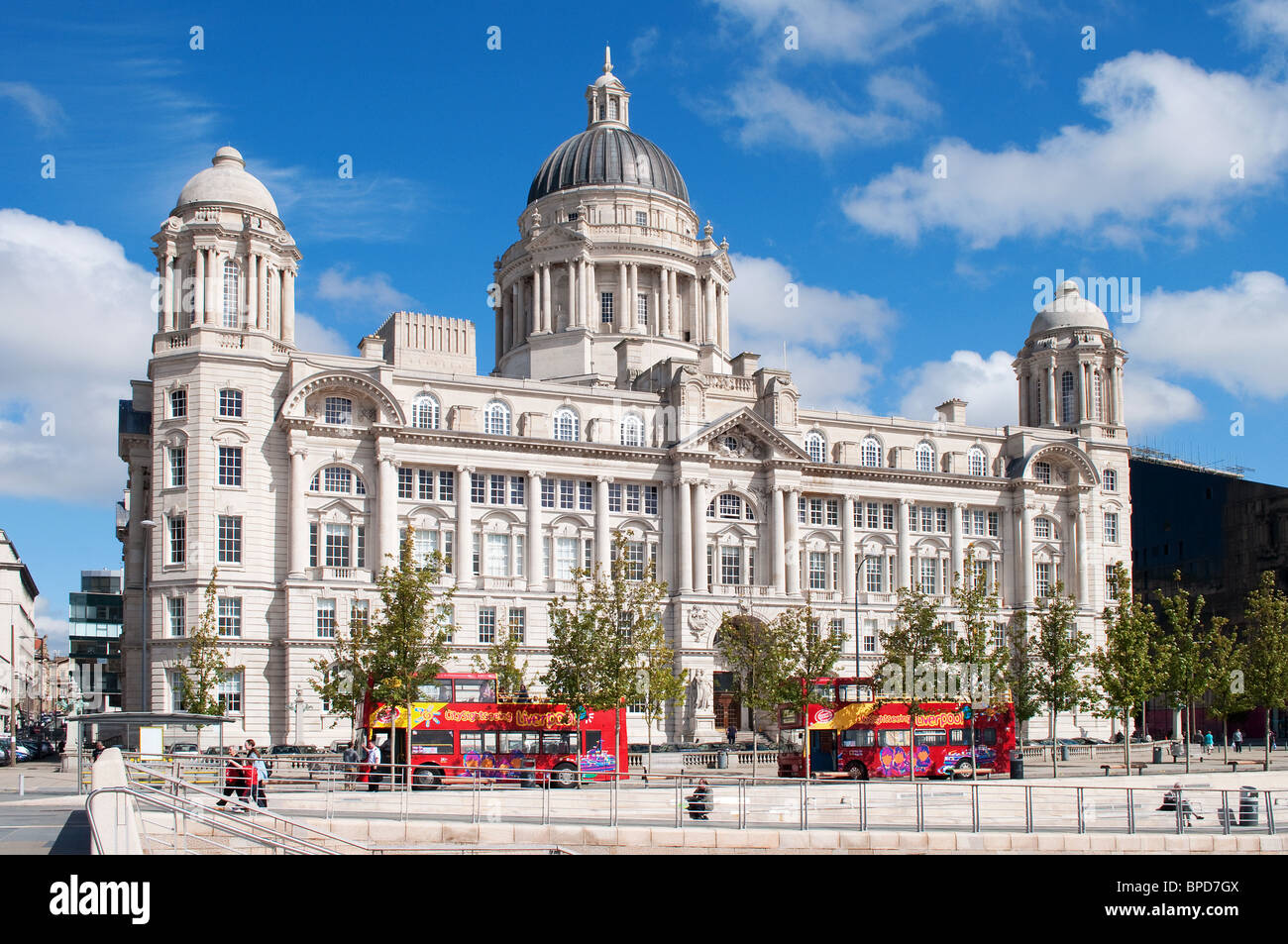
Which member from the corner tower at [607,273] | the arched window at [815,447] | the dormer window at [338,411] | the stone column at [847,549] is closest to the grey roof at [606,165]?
the corner tower at [607,273]

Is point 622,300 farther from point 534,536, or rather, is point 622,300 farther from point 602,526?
point 534,536

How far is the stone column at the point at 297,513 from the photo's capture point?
245 ft

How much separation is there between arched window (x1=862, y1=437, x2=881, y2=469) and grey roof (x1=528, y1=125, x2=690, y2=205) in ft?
93.0

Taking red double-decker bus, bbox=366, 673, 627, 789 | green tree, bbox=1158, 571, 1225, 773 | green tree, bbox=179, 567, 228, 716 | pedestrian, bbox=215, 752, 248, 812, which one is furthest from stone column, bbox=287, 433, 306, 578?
green tree, bbox=1158, 571, 1225, 773

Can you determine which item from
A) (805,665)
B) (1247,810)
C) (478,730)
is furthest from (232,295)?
(1247,810)

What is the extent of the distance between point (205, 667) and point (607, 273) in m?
49.8

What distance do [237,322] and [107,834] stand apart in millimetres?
58898

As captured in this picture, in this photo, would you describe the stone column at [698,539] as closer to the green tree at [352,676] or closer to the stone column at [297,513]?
the stone column at [297,513]

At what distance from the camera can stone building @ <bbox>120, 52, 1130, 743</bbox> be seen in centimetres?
7400

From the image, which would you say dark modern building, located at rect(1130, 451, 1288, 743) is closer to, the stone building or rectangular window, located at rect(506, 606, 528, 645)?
the stone building

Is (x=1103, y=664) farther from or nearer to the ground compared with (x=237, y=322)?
nearer to the ground

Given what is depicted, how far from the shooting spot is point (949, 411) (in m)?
99.0
